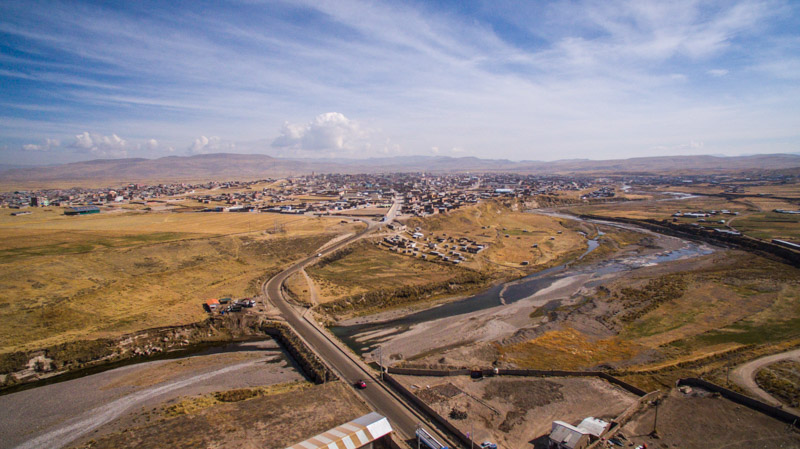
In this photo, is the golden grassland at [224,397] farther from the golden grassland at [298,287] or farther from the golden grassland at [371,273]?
the golden grassland at [371,273]

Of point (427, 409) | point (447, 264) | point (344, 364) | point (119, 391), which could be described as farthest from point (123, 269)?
point (427, 409)

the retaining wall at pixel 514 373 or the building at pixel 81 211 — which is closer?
the retaining wall at pixel 514 373

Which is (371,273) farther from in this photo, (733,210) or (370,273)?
(733,210)

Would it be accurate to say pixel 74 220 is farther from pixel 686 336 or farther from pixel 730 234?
pixel 730 234

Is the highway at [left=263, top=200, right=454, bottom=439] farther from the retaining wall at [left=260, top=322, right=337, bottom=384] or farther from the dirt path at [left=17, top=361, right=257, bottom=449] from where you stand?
the dirt path at [left=17, top=361, right=257, bottom=449]

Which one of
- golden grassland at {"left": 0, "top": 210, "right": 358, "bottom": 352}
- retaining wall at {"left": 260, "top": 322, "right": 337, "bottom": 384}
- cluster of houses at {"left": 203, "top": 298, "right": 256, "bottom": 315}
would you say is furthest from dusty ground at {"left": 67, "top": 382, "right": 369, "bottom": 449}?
golden grassland at {"left": 0, "top": 210, "right": 358, "bottom": 352}

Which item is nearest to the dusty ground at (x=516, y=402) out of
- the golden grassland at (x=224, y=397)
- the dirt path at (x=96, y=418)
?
the golden grassland at (x=224, y=397)
